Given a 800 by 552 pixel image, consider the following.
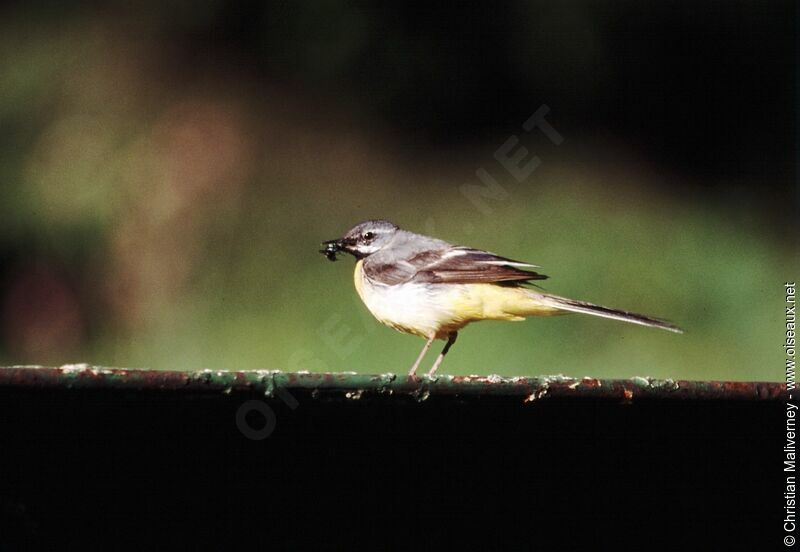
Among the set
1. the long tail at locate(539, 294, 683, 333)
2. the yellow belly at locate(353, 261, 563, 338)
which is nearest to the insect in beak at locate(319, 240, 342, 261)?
the yellow belly at locate(353, 261, 563, 338)

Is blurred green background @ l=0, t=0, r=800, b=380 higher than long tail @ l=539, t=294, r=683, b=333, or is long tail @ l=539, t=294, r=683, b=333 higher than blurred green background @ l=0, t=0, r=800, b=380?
blurred green background @ l=0, t=0, r=800, b=380

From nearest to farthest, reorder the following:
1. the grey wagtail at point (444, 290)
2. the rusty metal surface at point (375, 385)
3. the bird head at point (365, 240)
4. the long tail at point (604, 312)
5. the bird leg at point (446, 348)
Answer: the rusty metal surface at point (375, 385), the long tail at point (604, 312), the grey wagtail at point (444, 290), the bird leg at point (446, 348), the bird head at point (365, 240)

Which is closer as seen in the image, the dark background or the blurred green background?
the dark background

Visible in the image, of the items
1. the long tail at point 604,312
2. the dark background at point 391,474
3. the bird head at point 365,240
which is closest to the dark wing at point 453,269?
the long tail at point 604,312

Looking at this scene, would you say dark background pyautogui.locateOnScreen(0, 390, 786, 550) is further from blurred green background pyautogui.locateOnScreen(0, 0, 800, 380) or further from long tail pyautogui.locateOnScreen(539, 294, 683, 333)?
blurred green background pyautogui.locateOnScreen(0, 0, 800, 380)

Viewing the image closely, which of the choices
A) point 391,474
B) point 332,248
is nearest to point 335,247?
point 332,248

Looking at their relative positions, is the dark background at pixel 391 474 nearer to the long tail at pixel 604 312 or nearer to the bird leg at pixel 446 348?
the long tail at pixel 604 312

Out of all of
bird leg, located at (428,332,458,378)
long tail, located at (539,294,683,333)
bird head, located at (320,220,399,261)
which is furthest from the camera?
bird head, located at (320,220,399,261)

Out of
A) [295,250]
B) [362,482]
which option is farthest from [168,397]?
[295,250]
